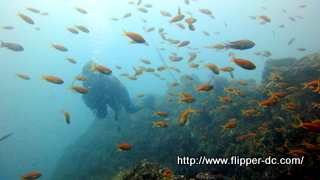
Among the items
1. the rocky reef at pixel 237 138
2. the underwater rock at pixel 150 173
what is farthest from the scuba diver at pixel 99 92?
the underwater rock at pixel 150 173

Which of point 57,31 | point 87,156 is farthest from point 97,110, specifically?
point 57,31

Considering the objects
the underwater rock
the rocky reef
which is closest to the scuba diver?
the rocky reef

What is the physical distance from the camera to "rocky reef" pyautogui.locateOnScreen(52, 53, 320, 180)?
448 centimetres

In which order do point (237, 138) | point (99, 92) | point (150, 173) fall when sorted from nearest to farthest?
1. point (150, 173)
2. point (237, 138)
3. point (99, 92)

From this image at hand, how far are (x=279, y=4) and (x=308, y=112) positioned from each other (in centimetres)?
13915

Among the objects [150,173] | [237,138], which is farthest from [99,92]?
[237,138]

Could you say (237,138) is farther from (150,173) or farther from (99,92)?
(99,92)

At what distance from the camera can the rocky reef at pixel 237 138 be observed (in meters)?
4.48

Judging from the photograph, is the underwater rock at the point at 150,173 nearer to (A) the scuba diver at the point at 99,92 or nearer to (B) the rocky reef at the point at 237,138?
(B) the rocky reef at the point at 237,138

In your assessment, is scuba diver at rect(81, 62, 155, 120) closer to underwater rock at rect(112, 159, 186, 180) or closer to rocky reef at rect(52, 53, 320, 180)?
rocky reef at rect(52, 53, 320, 180)

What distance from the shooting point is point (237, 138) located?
20.0 ft

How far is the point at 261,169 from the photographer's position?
511cm

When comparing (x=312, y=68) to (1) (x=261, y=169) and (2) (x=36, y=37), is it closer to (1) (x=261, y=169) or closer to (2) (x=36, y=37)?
(1) (x=261, y=169)

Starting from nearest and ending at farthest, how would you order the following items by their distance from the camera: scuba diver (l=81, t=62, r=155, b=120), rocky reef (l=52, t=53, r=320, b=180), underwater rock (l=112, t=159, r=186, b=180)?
underwater rock (l=112, t=159, r=186, b=180) → rocky reef (l=52, t=53, r=320, b=180) → scuba diver (l=81, t=62, r=155, b=120)
